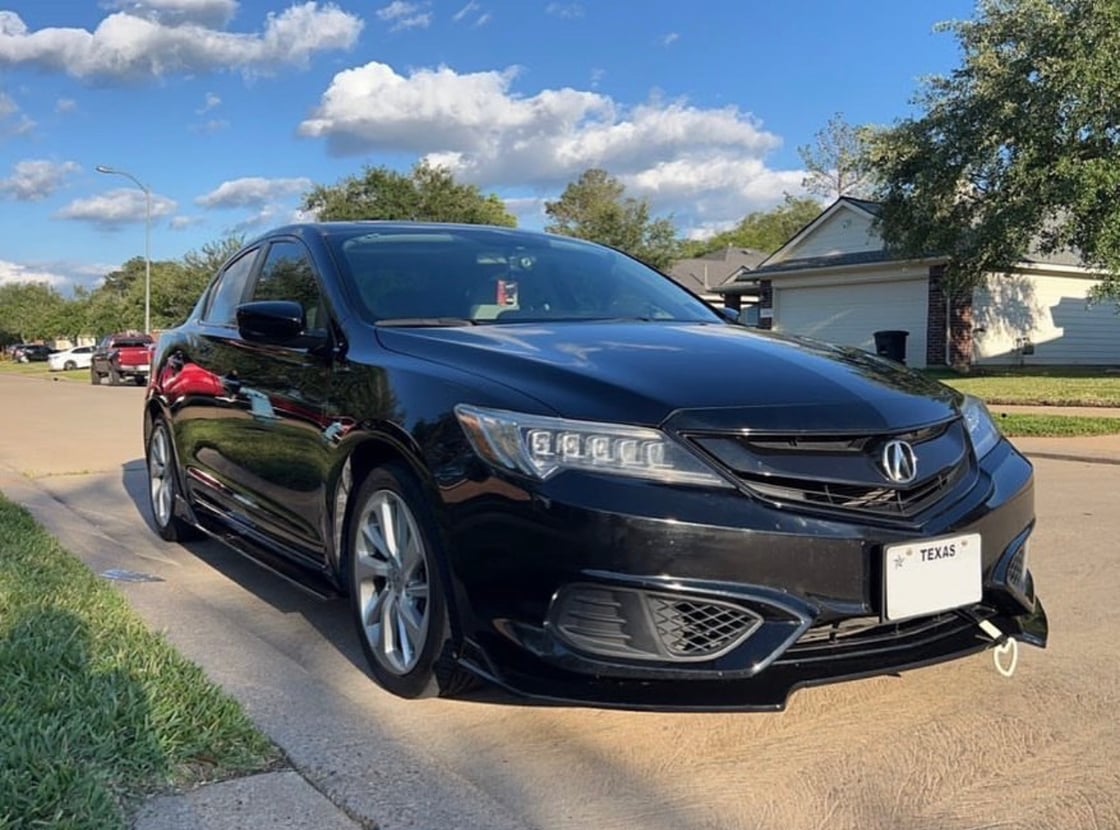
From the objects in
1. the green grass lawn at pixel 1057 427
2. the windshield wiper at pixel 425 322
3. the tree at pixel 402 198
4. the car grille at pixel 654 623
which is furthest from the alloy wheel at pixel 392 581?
the tree at pixel 402 198

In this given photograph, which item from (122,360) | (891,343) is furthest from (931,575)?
(122,360)

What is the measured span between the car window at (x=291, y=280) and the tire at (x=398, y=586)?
3.14 ft

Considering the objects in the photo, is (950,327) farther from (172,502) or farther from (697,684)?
(697,684)

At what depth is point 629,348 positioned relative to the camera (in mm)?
3428

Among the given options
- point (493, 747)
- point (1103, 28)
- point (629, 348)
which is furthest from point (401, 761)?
point (1103, 28)

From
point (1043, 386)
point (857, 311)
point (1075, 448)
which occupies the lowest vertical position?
point (1075, 448)

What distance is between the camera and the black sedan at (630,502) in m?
2.70

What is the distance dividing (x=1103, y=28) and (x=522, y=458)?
63.4 ft

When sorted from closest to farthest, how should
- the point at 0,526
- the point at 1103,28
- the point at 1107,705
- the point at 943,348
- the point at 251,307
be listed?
the point at 1107,705
the point at 251,307
the point at 0,526
the point at 1103,28
the point at 943,348

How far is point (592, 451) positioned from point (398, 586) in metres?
0.94

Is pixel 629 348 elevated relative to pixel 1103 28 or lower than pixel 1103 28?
lower

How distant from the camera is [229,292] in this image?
549cm

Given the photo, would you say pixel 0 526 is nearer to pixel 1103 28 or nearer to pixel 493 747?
pixel 493 747

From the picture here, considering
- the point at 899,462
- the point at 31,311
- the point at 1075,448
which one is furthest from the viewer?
the point at 31,311
